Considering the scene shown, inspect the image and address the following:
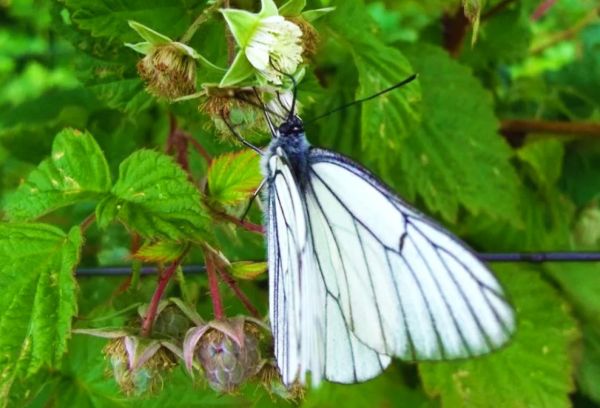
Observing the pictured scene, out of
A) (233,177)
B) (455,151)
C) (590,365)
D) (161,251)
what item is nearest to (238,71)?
(233,177)

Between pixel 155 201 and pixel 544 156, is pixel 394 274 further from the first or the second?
pixel 544 156

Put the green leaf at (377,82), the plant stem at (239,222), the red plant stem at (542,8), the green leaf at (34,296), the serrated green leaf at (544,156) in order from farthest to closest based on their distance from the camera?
the red plant stem at (542,8), the serrated green leaf at (544,156), the green leaf at (377,82), the plant stem at (239,222), the green leaf at (34,296)

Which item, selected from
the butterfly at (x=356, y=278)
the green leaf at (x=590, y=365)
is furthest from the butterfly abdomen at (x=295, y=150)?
the green leaf at (x=590, y=365)

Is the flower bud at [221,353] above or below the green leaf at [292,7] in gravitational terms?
below

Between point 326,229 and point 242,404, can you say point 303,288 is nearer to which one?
point 326,229

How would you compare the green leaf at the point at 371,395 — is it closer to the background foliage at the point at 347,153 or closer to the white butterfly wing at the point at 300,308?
the background foliage at the point at 347,153

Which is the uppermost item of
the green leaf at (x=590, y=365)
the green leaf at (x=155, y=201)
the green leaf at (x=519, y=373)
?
the green leaf at (x=155, y=201)

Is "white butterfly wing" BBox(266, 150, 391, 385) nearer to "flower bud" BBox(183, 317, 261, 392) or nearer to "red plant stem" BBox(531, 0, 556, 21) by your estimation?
"flower bud" BBox(183, 317, 261, 392)

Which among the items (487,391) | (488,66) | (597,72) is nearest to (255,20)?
(487,391)
